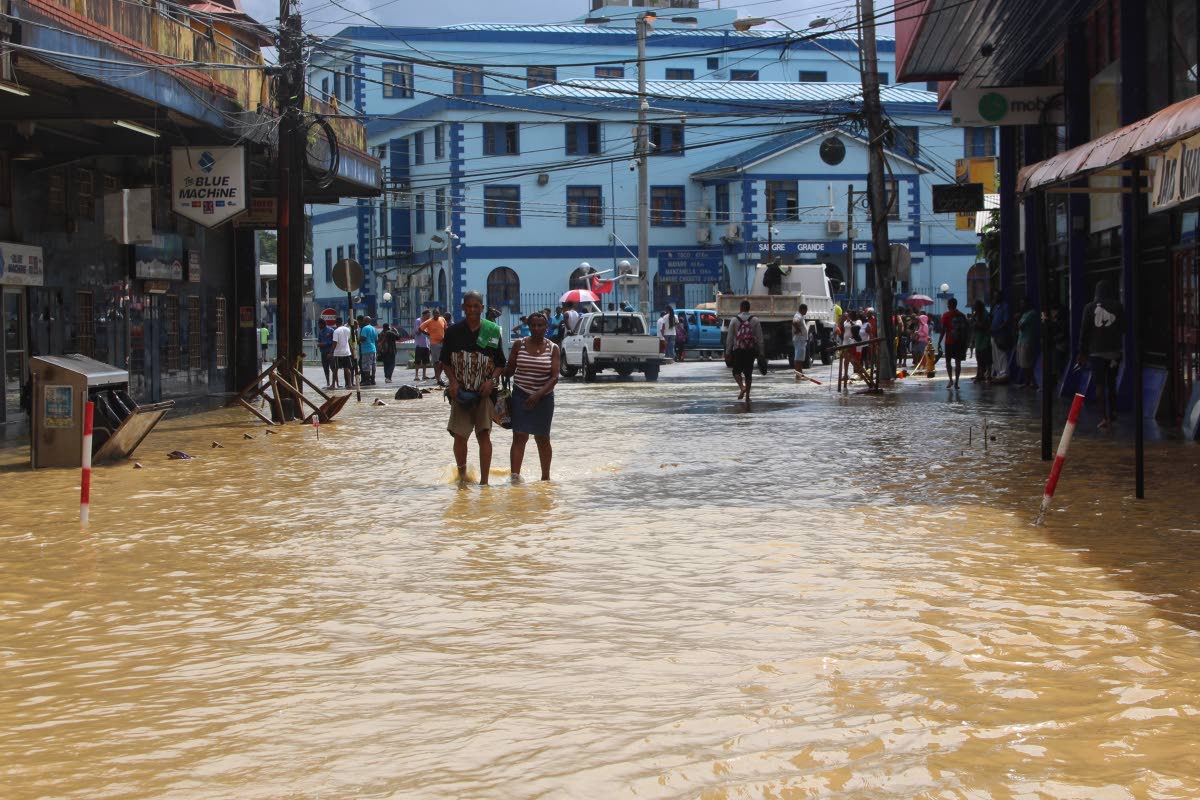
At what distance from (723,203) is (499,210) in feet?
33.0

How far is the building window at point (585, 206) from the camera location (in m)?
64.8

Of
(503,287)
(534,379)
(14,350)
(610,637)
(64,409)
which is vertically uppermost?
(503,287)

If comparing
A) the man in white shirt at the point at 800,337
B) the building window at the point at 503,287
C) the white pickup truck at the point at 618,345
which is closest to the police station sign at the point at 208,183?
the white pickup truck at the point at 618,345

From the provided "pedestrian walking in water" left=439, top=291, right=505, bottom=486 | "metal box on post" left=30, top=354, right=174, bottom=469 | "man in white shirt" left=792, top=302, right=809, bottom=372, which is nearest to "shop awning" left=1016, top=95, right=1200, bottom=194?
"pedestrian walking in water" left=439, top=291, right=505, bottom=486

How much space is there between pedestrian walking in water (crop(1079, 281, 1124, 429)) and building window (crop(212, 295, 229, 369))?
19407mm

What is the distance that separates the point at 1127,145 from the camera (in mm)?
10766

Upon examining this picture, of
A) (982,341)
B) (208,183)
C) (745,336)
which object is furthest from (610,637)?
(982,341)

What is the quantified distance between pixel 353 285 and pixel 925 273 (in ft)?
134

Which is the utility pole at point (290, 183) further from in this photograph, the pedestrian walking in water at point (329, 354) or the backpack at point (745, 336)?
the pedestrian walking in water at point (329, 354)

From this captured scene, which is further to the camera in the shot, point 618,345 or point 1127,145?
point 618,345

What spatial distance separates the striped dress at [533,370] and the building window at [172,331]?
16389mm

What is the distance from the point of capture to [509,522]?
11.3 m

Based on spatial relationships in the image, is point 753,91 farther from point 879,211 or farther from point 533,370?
point 533,370

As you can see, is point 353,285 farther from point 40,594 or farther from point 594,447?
point 40,594
